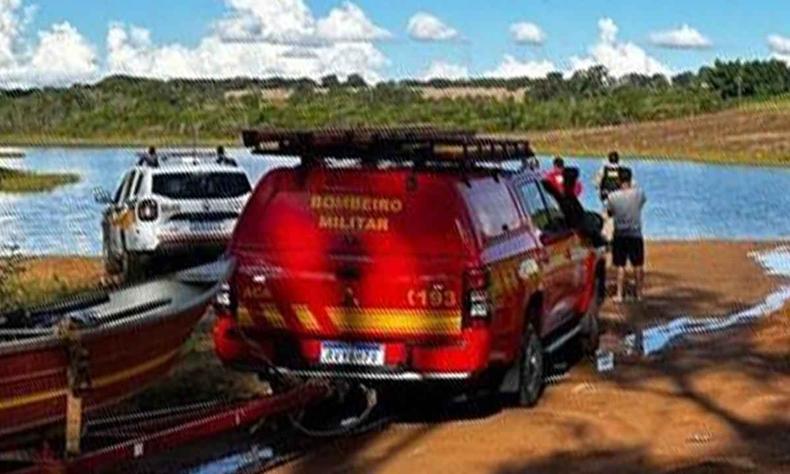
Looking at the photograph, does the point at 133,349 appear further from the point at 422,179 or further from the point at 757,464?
the point at 757,464

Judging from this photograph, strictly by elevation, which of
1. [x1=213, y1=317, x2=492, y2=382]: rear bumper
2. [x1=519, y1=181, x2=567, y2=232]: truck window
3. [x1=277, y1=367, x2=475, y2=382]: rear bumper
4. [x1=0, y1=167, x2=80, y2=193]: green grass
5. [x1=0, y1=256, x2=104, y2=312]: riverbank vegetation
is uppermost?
[x1=519, y1=181, x2=567, y2=232]: truck window

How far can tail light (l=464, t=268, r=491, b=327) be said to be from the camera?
10.8 metres

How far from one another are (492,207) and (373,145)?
3.08ft

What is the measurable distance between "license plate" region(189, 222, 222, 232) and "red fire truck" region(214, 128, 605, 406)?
376 inches

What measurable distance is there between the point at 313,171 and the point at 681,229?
26390 millimetres

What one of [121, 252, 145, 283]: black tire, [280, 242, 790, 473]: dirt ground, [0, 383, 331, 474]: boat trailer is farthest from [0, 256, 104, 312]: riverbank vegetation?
[280, 242, 790, 473]: dirt ground

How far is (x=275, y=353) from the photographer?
11102 mm

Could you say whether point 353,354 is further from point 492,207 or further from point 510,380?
point 492,207

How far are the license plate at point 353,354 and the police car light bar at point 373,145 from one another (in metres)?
1.39

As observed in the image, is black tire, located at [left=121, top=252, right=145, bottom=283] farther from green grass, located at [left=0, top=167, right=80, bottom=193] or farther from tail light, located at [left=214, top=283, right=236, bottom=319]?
green grass, located at [left=0, top=167, right=80, bottom=193]

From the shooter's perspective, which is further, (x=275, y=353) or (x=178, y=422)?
(x=275, y=353)

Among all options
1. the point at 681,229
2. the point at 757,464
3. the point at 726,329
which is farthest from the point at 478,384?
the point at 681,229

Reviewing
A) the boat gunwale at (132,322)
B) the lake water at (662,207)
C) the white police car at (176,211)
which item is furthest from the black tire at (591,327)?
the white police car at (176,211)

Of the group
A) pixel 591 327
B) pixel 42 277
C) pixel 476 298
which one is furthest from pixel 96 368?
pixel 42 277
